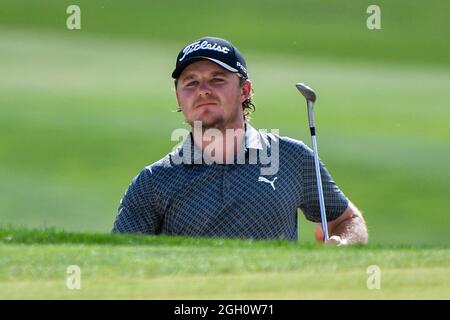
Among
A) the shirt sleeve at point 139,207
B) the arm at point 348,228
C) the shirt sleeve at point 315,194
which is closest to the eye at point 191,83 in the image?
the shirt sleeve at point 139,207

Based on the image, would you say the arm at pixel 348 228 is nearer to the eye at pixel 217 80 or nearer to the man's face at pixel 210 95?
the man's face at pixel 210 95

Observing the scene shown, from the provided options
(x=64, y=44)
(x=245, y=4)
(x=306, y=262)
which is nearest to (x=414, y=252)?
(x=306, y=262)

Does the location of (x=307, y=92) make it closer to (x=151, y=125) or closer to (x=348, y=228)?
(x=348, y=228)

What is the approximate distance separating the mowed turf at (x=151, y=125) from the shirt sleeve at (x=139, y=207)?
14.6 feet

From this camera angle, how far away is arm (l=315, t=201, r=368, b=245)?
→ 5066 millimetres

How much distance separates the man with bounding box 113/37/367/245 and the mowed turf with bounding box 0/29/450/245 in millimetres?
4448

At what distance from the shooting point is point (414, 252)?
4.03 meters

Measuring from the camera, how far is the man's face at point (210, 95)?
490cm

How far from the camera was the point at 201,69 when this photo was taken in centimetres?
496

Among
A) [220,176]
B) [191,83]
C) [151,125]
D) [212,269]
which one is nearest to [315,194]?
[220,176]

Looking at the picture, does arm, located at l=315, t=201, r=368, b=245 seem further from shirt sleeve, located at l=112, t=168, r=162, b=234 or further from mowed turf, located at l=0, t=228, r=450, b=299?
mowed turf, located at l=0, t=228, r=450, b=299

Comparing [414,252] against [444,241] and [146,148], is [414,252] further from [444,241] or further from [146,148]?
[146,148]

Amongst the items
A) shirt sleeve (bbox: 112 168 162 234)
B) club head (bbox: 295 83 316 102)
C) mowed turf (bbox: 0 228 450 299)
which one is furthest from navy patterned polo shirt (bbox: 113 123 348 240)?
mowed turf (bbox: 0 228 450 299)

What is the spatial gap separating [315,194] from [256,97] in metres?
7.32
